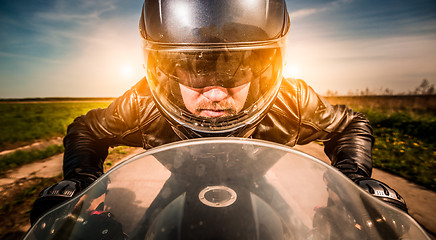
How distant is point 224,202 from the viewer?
480 mm

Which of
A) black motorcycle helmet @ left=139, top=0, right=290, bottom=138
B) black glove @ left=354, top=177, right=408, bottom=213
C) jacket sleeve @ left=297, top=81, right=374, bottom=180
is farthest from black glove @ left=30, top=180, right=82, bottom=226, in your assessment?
jacket sleeve @ left=297, top=81, right=374, bottom=180

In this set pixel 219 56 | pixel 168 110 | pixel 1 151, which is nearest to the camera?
pixel 219 56

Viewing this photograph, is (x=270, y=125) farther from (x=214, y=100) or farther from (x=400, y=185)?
(x=400, y=185)

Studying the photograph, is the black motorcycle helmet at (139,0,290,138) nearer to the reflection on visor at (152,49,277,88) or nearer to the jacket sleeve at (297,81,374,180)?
the reflection on visor at (152,49,277,88)

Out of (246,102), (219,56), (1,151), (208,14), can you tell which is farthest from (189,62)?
(1,151)

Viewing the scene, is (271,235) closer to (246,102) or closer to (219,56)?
(219,56)

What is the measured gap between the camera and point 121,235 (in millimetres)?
464

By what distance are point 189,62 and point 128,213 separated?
104 centimetres

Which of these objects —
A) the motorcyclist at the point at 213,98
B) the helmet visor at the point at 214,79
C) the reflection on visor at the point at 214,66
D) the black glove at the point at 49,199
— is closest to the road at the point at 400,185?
the motorcyclist at the point at 213,98

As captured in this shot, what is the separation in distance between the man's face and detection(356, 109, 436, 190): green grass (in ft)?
9.73

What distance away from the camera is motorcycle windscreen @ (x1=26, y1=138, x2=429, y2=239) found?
46cm

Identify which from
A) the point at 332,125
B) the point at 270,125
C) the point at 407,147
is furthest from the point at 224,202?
the point at 407,147

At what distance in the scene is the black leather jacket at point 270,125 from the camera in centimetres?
163

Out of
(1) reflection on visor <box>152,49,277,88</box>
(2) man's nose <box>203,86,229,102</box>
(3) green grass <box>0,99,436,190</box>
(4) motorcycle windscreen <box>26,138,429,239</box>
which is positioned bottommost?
(3) green grass <box>0,99,436,190</box>
